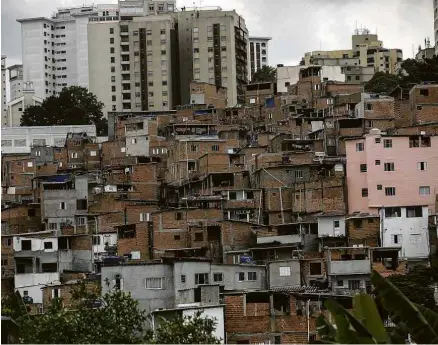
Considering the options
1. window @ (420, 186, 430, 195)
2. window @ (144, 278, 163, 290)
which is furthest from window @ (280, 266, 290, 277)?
window @ (420, 186, 430, 195)

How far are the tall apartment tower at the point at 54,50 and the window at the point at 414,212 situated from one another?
37.1 m

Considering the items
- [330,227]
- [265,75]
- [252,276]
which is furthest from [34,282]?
[265,75]

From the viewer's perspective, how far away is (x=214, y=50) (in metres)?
49.6

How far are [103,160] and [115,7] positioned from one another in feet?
94.4

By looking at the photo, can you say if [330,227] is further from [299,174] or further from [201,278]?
[201,278]

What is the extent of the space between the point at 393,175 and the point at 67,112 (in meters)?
21.4

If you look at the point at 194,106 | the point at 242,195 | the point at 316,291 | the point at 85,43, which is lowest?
the point at 316,291

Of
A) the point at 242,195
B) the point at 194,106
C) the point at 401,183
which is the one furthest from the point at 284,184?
the point at 194,106

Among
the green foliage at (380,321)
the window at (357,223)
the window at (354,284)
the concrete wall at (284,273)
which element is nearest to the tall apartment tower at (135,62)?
the window at (357,223)

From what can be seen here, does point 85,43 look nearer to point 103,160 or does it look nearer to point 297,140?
point 103,160

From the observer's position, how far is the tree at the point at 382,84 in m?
43.3

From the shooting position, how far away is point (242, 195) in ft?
92.3

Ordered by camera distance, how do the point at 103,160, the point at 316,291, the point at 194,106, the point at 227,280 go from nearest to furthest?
the point at 316,291 → the point at 227,280 → the point at 103,160 → the point at 194,106

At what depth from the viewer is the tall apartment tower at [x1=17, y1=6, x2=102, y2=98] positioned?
202ft
